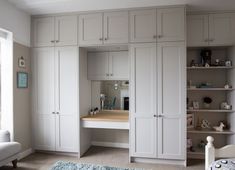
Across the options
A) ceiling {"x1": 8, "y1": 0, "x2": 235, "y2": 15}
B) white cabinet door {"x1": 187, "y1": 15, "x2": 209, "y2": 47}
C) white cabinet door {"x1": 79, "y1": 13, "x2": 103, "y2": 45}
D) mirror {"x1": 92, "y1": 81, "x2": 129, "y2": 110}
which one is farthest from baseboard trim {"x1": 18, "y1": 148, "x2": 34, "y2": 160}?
white cabinet door {"x1": 187, "y1": 15, "x2": 209, "y2": 47}

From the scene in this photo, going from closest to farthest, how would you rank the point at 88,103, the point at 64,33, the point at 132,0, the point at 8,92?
the point at 132,0, the point at 8,92, the point at 64,33, the point at 88,103

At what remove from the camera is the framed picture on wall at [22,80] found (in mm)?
3460

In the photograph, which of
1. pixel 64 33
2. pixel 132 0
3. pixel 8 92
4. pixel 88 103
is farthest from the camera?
pixel 88 103

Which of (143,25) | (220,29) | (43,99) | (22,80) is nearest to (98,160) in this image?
(43,99)

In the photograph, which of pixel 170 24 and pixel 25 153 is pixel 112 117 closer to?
pixel 25 153

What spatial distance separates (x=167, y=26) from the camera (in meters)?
3.26

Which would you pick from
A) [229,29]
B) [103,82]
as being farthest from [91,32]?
[229,29]

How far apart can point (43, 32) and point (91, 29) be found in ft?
3.15

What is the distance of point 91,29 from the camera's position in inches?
138

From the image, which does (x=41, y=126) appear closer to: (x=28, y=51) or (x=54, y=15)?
(x=28, y=51)

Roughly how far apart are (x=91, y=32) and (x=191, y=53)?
6.36 feet

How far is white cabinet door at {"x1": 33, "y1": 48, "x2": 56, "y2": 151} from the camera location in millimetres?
3695

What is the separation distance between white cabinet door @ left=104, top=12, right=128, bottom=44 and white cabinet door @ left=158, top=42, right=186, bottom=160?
0.66m

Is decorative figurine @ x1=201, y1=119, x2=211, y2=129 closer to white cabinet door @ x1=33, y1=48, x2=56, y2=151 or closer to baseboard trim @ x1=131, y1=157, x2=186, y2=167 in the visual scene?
baseboard trim @ x1=131, y1=157, x2=186, y2=167
